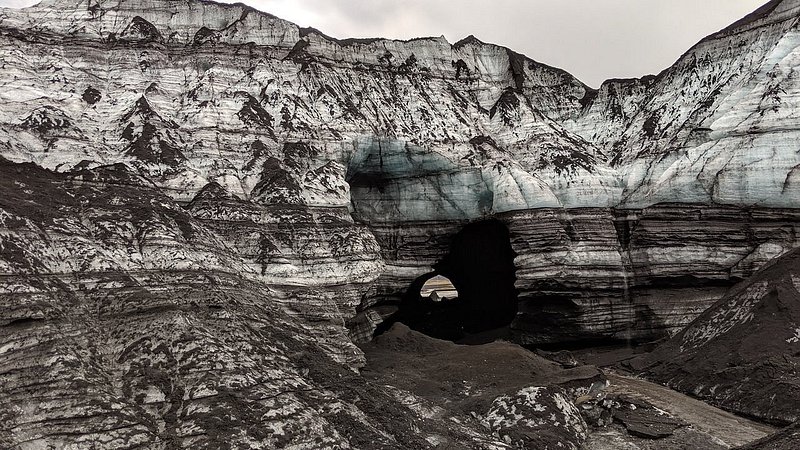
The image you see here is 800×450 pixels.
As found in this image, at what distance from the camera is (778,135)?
2230 centimetres

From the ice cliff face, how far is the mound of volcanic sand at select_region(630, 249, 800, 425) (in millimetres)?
3959

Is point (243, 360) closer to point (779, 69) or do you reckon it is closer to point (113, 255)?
point (113, 255)

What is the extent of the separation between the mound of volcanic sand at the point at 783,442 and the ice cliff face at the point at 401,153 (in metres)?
9.61

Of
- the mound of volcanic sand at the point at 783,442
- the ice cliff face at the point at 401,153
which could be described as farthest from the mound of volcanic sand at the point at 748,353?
the ice cliff face at the point at 401,153

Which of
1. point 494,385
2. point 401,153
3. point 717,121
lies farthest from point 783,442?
point 401,153

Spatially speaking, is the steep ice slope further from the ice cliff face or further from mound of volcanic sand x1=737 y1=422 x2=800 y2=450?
mound of volcanic sand x1=737 y1=422 x2=800 y2=450

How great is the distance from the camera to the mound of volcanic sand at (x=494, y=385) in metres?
13.1

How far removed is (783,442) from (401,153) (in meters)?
17.8

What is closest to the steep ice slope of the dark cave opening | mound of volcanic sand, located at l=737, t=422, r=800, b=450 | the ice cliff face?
the ice cliff face

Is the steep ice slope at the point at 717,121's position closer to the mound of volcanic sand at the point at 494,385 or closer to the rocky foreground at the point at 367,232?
the rocky foreground at the point at 367,232

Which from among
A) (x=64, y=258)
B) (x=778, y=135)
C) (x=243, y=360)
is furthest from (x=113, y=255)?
(x=778, y=135)

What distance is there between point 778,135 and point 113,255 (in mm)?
23929

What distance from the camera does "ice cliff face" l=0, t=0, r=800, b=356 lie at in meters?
17.8

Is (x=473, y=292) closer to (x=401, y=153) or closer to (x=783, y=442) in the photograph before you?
(x=401, y=153)
